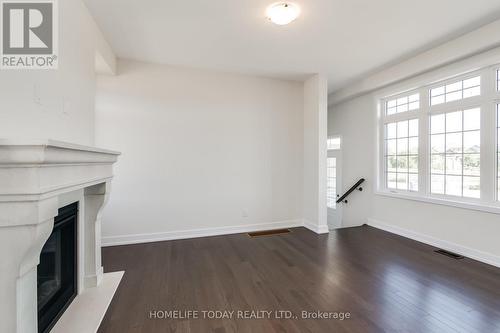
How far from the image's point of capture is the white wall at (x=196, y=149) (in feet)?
11.3

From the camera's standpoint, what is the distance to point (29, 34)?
1.71m

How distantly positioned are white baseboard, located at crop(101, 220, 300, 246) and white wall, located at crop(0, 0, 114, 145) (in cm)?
172

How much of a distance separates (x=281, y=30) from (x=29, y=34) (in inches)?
91.6

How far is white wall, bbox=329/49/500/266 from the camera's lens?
2883 millimetres

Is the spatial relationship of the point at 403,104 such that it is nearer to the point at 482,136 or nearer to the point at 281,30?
the point at 482,136

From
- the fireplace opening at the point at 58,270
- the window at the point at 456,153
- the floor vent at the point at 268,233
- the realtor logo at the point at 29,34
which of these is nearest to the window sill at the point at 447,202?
the window at the point at 456,153

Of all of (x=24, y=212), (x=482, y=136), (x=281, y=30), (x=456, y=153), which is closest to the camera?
(x=24, y=212)

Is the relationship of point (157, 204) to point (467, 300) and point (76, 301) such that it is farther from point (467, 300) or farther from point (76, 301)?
point (467, 300)

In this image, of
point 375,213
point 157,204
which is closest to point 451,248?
point 375,213

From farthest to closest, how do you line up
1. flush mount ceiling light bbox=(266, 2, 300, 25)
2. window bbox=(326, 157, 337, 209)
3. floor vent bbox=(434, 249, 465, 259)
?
window bbox=(326, 157, 337, 209) → floor vent bbox=(434, 249, 465, 259) → flush mount ceiling light bbox=(266, 2, 300, 25)

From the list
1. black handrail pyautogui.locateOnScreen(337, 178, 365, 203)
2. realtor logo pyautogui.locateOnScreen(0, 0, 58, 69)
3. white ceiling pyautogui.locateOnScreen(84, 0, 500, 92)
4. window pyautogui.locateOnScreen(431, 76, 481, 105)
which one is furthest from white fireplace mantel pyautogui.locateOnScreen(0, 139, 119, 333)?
black handrail pyautogui.locateOnScreen(337, 178, 365, 203)

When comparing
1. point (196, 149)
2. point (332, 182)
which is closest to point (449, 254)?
point (332, 182)

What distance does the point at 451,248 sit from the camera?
318cm

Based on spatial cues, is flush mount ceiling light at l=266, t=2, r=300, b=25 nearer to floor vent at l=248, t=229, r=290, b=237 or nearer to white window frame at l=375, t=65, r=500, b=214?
white window frame at l=375, t=65, r=500, b=214
